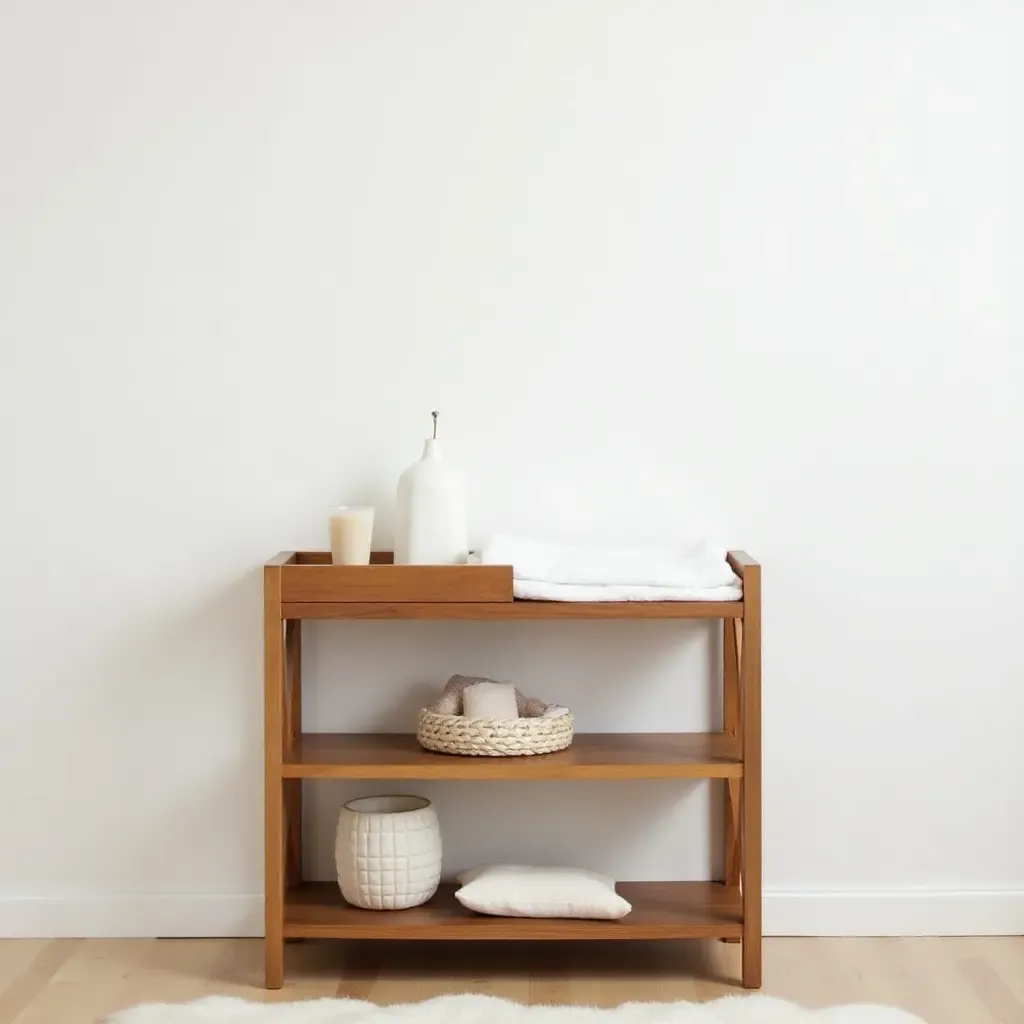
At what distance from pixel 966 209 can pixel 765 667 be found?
37.8 inches

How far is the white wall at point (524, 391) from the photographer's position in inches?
103

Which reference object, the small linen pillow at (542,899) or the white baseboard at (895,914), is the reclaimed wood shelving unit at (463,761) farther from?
the white baseboard at (895,914)

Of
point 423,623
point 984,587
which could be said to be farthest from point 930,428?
point 423,623

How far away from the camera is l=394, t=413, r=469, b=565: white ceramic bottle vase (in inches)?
95.8

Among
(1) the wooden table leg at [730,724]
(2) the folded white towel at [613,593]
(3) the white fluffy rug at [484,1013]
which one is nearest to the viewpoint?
(3) the white fluffy rug at [484,1013]

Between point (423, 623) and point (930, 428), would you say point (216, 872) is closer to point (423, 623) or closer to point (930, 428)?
point (423, 623)

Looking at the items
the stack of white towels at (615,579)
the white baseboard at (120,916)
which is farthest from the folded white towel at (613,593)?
the white baseboard at (120,916)

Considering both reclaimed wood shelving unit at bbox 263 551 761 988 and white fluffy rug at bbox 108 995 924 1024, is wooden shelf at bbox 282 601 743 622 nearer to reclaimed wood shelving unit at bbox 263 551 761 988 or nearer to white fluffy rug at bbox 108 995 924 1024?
reclaimed wood shelving unit at bbox 263 551 761 988

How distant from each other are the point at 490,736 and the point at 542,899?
301 millimetres

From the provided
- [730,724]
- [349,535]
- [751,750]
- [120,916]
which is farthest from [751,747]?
[120,916]

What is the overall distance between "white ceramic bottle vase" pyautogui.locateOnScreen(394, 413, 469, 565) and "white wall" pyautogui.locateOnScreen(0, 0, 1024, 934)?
19cm

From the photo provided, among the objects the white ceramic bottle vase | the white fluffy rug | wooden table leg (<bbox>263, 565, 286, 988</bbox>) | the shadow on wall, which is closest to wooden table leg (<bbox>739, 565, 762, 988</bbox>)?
the white fluffy rug

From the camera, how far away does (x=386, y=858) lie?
94.5 inches

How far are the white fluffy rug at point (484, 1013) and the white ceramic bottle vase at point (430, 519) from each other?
A: 0.75 m
